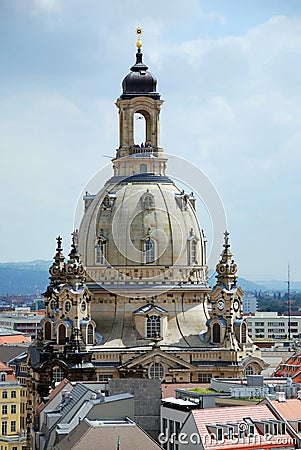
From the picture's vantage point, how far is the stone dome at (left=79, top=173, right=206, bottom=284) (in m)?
131

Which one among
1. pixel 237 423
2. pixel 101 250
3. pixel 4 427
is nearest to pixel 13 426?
pixel 4 427

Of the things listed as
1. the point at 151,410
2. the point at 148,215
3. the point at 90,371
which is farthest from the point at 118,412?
the point at 148,215

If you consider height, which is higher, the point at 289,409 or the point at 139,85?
the point at 139,85

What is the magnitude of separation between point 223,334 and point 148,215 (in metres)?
12.2

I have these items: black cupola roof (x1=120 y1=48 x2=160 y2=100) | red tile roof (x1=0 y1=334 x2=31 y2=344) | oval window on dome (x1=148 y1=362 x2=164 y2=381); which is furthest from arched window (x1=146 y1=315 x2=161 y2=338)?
red tile roof (x1=0 y1=334 x2=31 y2=344)

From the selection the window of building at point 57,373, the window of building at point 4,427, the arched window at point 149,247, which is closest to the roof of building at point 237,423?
the window of building at point 57,373

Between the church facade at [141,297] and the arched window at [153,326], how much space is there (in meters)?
0.09

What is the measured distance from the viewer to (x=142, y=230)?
131m

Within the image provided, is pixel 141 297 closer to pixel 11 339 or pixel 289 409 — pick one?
pixel 289 409

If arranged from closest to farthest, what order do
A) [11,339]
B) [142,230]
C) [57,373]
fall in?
1. [57,373]
2. [142,230]
3. [11,339]

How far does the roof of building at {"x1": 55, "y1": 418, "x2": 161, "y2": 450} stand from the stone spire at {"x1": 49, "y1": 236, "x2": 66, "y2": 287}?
5659 centimetres

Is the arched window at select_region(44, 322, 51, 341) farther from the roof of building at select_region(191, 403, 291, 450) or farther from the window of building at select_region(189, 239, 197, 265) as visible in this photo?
the roof of building at select_region(191, 403, 291, 450)

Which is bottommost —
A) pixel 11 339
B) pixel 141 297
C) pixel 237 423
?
pixel 237 423

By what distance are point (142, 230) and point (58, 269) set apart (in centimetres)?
865
